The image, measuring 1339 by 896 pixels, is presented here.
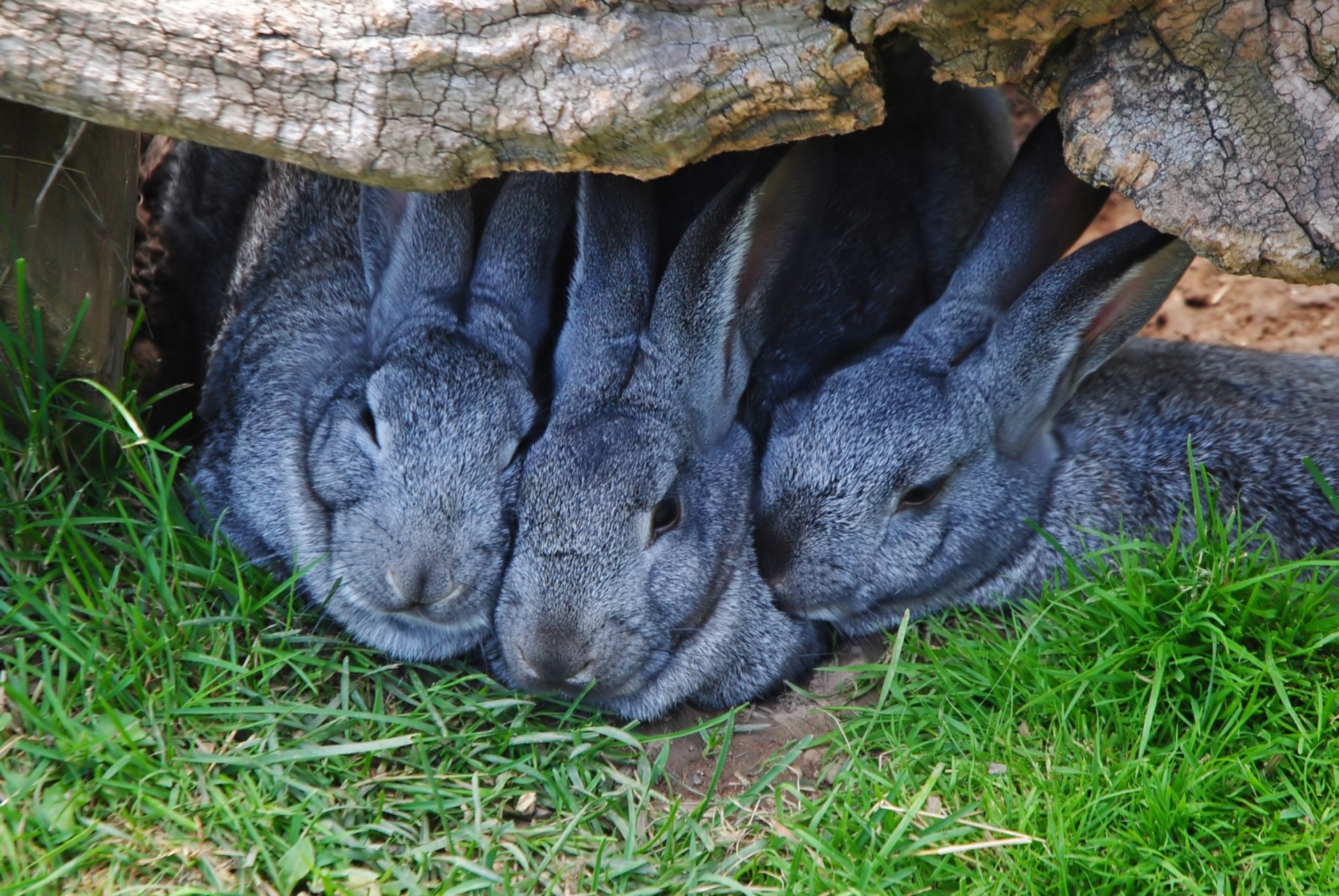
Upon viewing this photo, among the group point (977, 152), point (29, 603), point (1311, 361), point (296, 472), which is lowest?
point (29, 603)

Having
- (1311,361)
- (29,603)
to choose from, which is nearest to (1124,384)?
(1311,361)

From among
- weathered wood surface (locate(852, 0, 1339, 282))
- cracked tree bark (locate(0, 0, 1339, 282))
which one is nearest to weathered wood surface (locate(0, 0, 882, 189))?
cracked tree bark (locate(0, 0, 1339, 282))

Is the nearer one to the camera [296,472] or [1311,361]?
[296,472]

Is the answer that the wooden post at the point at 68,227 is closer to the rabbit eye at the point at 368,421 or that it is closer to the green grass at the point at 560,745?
the green grass at the point at 560,745

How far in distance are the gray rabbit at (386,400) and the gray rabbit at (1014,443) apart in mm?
875

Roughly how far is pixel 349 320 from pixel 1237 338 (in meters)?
3.80

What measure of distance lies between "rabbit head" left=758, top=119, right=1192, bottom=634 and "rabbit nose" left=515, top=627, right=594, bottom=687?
2.23ft

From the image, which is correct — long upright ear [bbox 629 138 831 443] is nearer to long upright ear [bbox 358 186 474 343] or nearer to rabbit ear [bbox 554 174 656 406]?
rabbit ear [bbox 554 174 656 406]

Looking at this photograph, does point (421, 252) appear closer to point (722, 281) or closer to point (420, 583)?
point (722, 281)

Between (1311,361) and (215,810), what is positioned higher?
(1311,361)

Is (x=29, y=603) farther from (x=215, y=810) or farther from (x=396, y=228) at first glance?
(x=396, y=228)

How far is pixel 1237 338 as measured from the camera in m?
5.37

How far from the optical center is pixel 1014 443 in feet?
12.5

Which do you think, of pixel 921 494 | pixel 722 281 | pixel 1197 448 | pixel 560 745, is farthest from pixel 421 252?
pixel 1197 448
